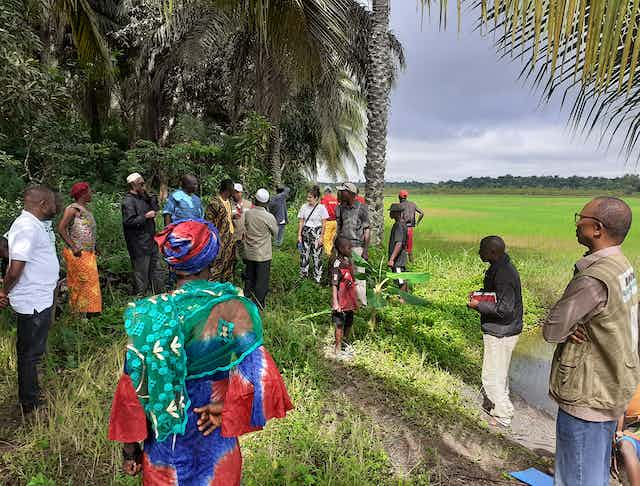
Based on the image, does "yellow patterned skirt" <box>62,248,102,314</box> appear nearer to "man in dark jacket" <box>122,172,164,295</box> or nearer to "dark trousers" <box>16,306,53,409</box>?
"man in dark jacket" <box>122,172,164,295</box>

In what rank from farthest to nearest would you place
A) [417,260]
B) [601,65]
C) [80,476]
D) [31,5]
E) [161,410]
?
[417,260] → [31,5] → [80,476] → [601,65] → [161,410]

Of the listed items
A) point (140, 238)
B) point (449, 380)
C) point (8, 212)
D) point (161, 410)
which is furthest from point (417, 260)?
point (161, 410)

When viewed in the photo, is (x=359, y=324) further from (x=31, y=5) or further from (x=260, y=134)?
(x=31, y=5)

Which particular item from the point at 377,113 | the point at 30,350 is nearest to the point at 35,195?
the point at 30,350

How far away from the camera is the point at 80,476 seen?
2.83 meters

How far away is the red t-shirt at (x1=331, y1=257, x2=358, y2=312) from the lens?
4820 millimetres

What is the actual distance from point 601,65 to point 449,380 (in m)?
3.56

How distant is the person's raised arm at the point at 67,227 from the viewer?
4.54 meters

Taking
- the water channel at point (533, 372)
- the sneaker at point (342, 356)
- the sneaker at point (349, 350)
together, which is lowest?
the water channel at point (533, 372)

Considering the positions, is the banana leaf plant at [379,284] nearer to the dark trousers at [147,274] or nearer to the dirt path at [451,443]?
the dirt path at [451,443]

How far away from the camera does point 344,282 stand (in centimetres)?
484

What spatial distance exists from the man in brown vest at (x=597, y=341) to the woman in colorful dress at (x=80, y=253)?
434 centimetres

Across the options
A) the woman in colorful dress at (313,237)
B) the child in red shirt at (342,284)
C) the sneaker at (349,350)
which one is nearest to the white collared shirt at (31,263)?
the child in red shirt at (342,284)

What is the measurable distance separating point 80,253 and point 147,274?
926 mm
